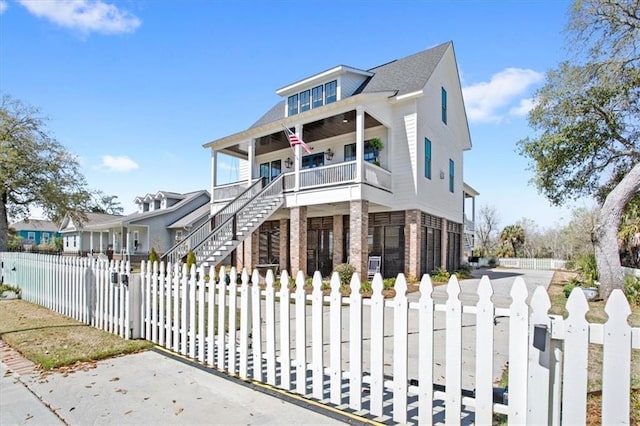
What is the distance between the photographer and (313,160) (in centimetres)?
1836

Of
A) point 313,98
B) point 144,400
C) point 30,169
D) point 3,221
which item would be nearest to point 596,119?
point 313,98

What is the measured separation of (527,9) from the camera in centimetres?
997

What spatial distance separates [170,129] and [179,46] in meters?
7.66

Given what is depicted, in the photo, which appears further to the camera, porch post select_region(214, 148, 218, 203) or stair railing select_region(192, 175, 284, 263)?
porch post select_region(214, 148, 218, 203)

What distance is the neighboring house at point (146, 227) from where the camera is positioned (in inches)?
1198

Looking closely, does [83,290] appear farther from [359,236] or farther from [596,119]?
[596,119]

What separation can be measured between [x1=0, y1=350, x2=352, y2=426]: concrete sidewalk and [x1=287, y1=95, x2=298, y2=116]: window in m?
15.7

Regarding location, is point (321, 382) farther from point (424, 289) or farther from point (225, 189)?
point (225, 189)

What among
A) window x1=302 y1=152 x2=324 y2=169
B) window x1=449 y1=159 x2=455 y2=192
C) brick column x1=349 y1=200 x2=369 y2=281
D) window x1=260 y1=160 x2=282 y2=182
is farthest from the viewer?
window x1=449 y1=159 x2=455 y2=192

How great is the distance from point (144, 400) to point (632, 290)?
490 inches

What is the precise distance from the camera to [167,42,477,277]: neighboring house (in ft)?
45.3

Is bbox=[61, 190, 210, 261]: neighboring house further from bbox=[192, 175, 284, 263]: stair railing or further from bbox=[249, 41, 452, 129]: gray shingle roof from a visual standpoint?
bbox=[249, 41, 452, 129]: gray shingle roof

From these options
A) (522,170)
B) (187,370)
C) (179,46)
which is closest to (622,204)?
(522,170)

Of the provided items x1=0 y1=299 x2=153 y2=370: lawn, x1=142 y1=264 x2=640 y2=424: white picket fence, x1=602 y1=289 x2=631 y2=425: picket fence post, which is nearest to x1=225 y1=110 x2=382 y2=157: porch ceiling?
x1=0 y1=299 x2=153 y2=370: lawn
